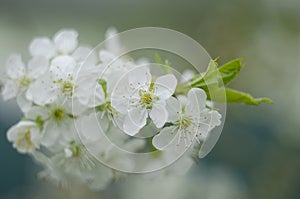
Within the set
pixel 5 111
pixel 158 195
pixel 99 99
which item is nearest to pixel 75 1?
pixel 5 111

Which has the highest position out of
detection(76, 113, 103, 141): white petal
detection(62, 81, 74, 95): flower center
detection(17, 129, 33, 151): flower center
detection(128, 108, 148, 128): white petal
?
detection(62, 81, 74, 95): flower center

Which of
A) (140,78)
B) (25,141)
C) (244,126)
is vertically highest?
(140,78)

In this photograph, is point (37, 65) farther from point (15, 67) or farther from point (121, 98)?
point (121, 98)

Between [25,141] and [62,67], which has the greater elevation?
[62,67]

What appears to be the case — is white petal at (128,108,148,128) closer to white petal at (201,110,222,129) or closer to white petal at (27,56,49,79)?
white petal at (201,110,222,129)

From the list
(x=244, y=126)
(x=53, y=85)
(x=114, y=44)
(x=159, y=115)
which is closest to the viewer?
(x=159, y=115)

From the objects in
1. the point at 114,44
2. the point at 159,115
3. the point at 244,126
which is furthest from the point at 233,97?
the point at 244,126

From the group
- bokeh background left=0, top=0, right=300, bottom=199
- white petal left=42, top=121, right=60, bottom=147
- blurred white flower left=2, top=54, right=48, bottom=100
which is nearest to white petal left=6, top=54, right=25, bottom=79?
blurred white flower left=2, top=54, right=48, bottom=100
